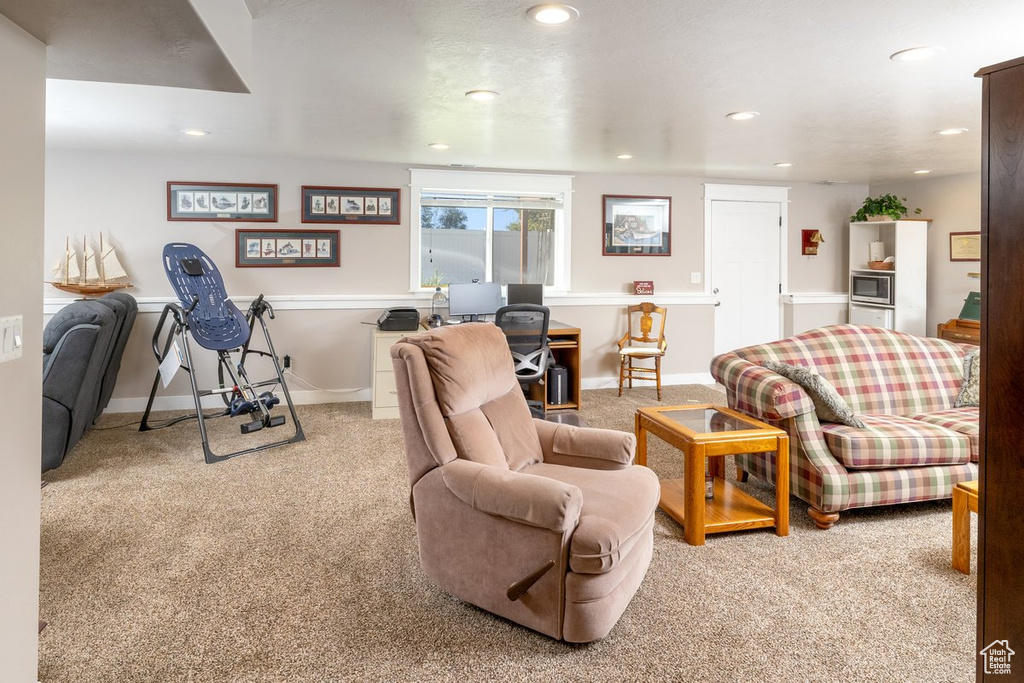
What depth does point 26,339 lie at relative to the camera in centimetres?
162

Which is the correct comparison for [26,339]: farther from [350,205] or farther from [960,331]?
[960,331]

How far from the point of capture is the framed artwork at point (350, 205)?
572 centimetres

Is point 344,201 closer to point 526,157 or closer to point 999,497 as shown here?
point 526,157

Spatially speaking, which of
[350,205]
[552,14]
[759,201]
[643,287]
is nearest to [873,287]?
[759,201]

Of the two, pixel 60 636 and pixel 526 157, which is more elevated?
pixel 526 157

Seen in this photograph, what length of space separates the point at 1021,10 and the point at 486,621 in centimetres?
297

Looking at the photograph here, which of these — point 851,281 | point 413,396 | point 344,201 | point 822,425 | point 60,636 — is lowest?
point 60,636

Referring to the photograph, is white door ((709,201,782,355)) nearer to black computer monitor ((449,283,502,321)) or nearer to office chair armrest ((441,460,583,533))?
black computer monitor ((449,283,502,321))

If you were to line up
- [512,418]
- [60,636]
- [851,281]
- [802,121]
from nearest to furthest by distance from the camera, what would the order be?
[60,636]
[512,418]
[802,121]
[851,281]

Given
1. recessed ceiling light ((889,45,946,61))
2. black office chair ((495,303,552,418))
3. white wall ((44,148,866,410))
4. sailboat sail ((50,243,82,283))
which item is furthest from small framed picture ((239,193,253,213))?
recessed ceiling light ((889,45,946,61))

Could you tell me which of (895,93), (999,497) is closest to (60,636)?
(999,497)

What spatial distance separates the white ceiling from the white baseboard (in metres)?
2.10

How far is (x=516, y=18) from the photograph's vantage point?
2.46m

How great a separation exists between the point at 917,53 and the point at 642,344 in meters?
4.04
